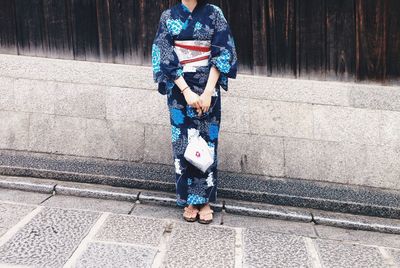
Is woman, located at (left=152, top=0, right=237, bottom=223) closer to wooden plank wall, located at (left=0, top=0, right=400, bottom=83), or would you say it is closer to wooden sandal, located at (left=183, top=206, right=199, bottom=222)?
wooden sandal, located at (left=183, top=206, right=199, bottom=222)

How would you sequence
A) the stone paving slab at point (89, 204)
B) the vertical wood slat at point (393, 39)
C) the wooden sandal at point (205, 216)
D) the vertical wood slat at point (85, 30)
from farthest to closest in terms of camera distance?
the vertical wood slat at point (85, 30) < the vertical wood slat at point (393, 39) < the stone paving slab at point (89, 204) < the wooden sandal at point (205, 216)

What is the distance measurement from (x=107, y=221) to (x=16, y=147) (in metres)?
2.20

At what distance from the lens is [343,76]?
580 cm

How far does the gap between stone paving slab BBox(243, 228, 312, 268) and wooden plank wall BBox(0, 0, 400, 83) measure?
2152mm

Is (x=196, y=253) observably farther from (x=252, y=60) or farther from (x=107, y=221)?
(x=252, y=60)

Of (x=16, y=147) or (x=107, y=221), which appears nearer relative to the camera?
(x=107, y=221)

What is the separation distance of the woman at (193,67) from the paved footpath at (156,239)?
45 cm

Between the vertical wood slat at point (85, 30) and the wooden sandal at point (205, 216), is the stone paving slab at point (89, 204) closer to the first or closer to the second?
the wooden sandal at point (205, 216)

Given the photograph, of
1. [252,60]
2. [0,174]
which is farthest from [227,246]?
[0,174]

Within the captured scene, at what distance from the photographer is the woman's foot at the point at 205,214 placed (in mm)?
4960

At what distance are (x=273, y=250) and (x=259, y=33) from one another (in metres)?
2.78

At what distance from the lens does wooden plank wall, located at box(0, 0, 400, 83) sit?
5.68 m

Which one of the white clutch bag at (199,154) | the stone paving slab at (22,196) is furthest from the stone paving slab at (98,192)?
the white clutch bag at (199,154)

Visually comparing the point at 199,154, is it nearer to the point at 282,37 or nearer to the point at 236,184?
the point at 236,184
